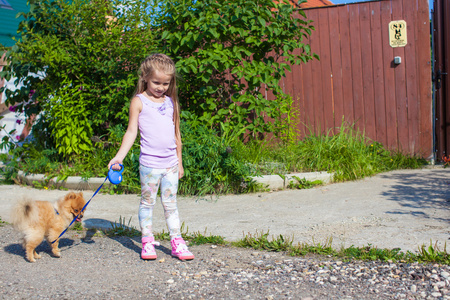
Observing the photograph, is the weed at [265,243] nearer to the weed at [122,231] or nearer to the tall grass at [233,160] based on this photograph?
the weed at [122,231]

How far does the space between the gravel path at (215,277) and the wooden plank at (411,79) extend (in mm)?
4536

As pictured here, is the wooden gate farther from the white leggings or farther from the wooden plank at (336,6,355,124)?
the white leggings

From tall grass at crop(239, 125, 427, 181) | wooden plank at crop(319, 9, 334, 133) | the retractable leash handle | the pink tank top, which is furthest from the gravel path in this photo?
wooden plank at crop(319, 9, 334, 133)

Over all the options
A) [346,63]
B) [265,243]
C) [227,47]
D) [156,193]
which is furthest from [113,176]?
[346,63]

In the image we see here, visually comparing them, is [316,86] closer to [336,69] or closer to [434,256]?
[336,69]

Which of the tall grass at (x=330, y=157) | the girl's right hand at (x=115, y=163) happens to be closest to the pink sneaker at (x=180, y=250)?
the girl's right hand at (x=115, y=163)

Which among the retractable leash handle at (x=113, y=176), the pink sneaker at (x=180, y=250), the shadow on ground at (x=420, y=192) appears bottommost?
the shadow on ground at (x=420, y=192)

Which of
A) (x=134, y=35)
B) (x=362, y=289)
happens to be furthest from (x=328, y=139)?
(x=362, y=289)

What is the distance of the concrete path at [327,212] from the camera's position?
3.53m

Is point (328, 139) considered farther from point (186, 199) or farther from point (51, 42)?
point (51, 42)

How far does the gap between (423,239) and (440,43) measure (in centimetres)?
442

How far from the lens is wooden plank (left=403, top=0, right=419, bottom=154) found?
6.74m

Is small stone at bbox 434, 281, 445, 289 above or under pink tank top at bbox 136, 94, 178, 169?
under

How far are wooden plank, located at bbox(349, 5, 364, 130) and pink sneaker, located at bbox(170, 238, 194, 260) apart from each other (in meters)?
4.68
